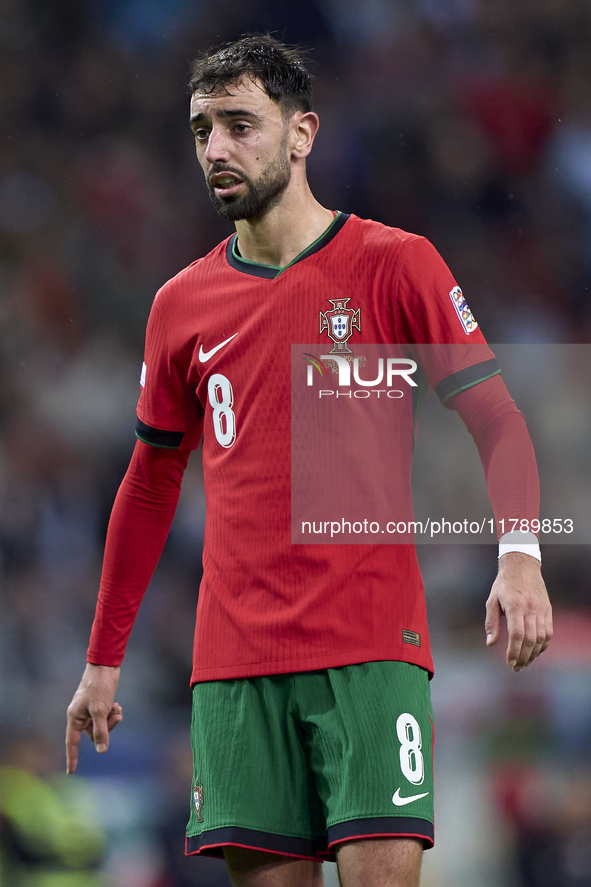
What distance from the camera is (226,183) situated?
1.95m

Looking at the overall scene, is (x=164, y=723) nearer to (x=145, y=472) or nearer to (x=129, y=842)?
(x=129, y=842)

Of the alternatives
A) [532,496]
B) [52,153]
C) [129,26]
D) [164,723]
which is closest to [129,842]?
[164,723]

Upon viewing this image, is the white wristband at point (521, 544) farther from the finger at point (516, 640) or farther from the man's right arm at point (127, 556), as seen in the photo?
the man's right arm at point (127, 556)

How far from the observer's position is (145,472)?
2162mm

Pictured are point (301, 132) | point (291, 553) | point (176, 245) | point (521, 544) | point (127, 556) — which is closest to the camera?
point (521, 544)

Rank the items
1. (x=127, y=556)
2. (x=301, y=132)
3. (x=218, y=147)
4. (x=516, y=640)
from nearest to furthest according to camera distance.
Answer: (x=516, y=640)
(x=218, y=147)
(x=301, y=132)
(x=127, y=556)

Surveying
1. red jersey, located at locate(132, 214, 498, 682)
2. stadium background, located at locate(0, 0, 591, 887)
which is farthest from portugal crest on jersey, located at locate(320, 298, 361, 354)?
stadium background, located at locate(0, 0, 591, 887)

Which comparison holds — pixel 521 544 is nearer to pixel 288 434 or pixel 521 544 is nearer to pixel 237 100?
pixel 288 434

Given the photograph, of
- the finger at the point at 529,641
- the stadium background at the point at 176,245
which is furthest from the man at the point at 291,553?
the stadium background at the point at 176,245

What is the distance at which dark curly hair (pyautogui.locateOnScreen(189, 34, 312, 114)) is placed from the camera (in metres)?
1.96

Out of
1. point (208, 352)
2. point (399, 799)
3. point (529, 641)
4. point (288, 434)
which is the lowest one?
point (399, 799)

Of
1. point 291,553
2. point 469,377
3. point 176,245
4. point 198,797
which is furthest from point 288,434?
point 176,245

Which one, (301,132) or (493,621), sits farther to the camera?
(301,132)

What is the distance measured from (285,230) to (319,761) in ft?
3.29
